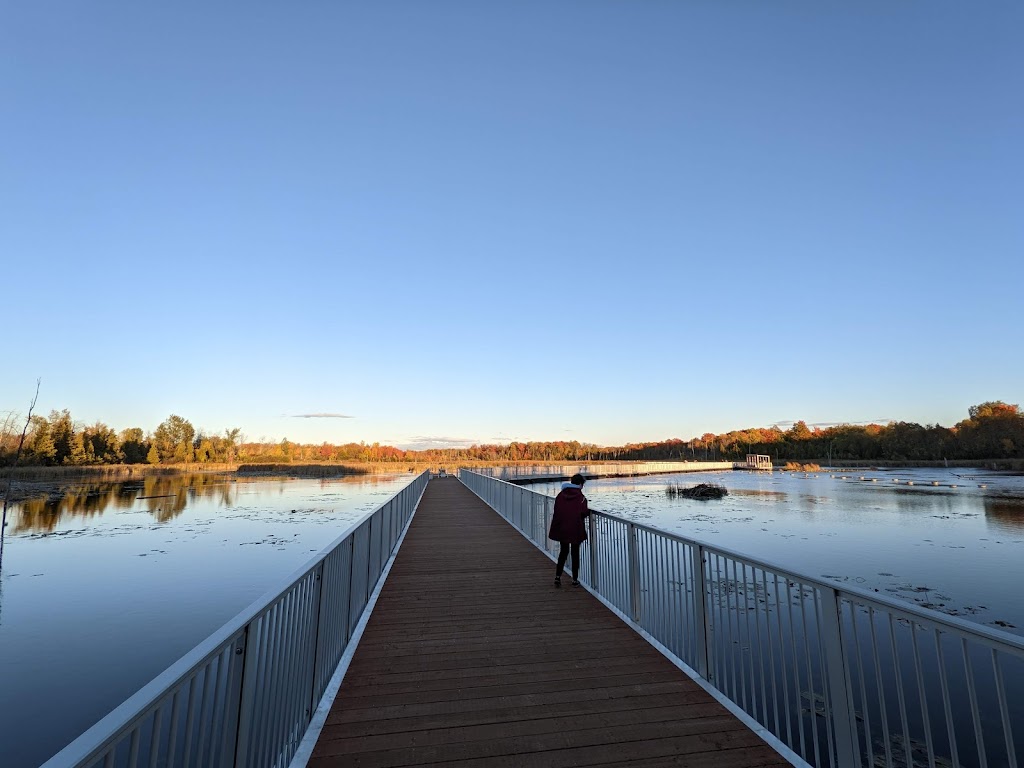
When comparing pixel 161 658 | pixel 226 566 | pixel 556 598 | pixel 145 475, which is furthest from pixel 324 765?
pixel 145 475

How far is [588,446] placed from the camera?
630 ft

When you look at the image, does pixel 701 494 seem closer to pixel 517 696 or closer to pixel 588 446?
pixel 517 696

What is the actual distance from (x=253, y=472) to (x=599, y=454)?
128 metres

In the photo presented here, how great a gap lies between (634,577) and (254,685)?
13.9ft

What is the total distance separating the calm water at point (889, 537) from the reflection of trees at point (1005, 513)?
0.14 feet

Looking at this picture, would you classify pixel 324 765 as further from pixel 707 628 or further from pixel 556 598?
pixel 556 598

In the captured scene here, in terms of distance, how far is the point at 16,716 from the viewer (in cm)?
817

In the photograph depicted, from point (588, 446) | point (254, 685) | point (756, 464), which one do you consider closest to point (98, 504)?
point (254, 685)

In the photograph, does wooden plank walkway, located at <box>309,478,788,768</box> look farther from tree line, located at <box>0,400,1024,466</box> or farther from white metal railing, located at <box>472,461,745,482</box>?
tree line, located at <box>0,400,1024,466</box>

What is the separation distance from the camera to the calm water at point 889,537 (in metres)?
14.1

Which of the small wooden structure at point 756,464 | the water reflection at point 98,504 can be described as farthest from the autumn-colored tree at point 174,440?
the small wooden structure at point 756,464

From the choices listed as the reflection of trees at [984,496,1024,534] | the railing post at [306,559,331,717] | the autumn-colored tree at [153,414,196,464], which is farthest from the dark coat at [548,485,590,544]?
the autumn-colored tree at [153,414,196,464]

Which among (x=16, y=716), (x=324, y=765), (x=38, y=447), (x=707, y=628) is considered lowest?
(x=16, y=716)

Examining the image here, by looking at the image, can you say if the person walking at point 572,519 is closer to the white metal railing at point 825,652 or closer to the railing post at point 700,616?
the white metal railing at point 825,652
